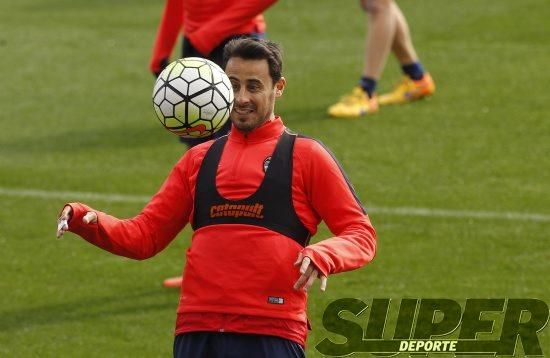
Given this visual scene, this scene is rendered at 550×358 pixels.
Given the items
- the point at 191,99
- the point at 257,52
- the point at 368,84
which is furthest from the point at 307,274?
the point at 368,84

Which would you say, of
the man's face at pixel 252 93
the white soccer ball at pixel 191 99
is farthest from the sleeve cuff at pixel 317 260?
the white soccer ball at pixel 191 99

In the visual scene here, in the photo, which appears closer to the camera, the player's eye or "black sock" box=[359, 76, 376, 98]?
the player's eye

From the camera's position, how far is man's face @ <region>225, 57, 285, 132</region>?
251 inches

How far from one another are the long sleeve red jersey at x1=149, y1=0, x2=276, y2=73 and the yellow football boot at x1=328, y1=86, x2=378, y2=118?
3907 millimetres

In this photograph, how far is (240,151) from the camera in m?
6.42

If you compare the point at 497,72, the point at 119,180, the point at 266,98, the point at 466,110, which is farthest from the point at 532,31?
the point at 266,98

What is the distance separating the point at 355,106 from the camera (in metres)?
14.0

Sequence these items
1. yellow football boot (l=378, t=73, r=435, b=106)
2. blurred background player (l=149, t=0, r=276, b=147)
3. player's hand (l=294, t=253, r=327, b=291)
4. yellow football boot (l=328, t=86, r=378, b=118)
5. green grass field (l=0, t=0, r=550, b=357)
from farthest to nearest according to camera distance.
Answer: yellow football boot (l=378, t=73, r=435, b=106), yellow football boot (l=328, t=86, r=378, b=118), blurred background player (l=149, t=0, r=276, b=147), green grass field (l=0, t=0, r=550, b=357), player's hand (l=294, t=253, r=327, b=291)

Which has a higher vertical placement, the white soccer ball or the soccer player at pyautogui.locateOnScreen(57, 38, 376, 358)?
the white soccer ball

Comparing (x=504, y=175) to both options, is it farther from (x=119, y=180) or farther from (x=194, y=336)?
(x=194, y=336)

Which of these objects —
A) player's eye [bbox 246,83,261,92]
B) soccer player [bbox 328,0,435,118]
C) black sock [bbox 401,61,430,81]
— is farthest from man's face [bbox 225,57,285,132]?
black sock [bbox 401,61,430,81]

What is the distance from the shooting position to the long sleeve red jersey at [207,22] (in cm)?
963

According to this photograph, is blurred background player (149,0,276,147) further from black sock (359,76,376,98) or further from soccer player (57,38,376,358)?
black sock (359,76,376,98)

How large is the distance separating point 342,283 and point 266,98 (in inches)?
140
